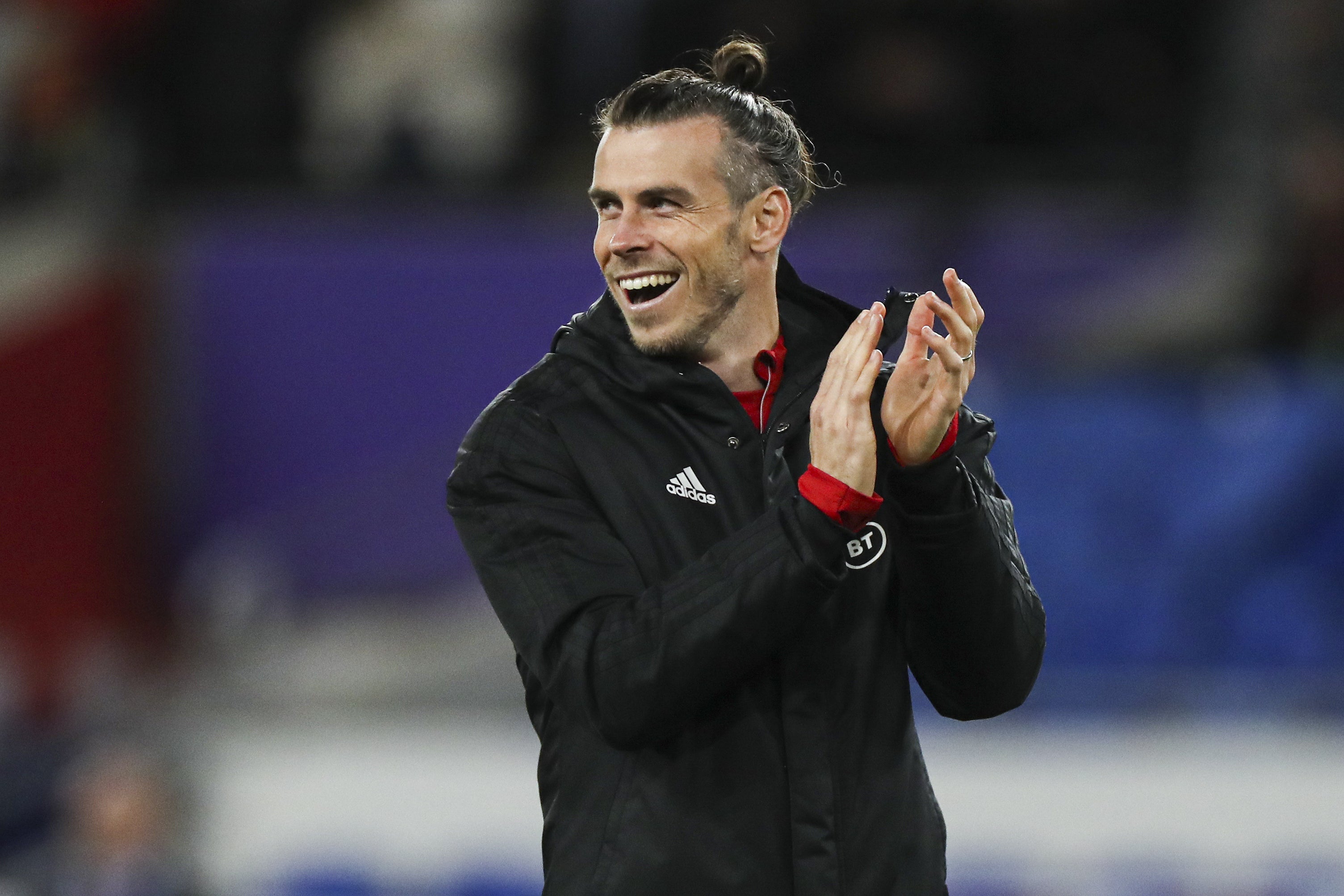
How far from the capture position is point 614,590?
2320 millimetres

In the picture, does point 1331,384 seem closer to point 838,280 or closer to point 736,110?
point 838,280

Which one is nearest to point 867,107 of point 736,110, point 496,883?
point 496,883

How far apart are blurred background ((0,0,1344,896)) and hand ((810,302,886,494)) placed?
12.3ft

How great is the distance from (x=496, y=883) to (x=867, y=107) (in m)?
4.09

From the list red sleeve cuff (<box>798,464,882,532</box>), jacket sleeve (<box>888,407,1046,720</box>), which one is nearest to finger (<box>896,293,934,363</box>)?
jacket sleeve (<box>888,407,1046,720</box>)

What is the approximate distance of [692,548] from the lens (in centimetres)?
241

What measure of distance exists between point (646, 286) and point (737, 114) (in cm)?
30

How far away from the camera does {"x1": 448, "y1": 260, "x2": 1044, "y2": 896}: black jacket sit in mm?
2207

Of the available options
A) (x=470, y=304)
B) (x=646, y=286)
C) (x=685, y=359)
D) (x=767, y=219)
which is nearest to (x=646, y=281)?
(x=646, y=286)

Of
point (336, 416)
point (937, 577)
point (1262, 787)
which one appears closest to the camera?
point (937, 577)

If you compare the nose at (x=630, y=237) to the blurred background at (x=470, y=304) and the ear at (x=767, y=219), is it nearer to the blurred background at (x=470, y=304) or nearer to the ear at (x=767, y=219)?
the ear at (x=767, y=219)

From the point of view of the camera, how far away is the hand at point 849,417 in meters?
2.23

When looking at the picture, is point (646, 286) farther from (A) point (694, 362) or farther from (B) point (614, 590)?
(B) point (614, 590)

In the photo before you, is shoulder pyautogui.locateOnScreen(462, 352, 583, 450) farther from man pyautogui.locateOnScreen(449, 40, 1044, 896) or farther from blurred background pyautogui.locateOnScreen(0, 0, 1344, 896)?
blurred background pyautogui.locateOnScreen(0, 0, 1344, 896)
